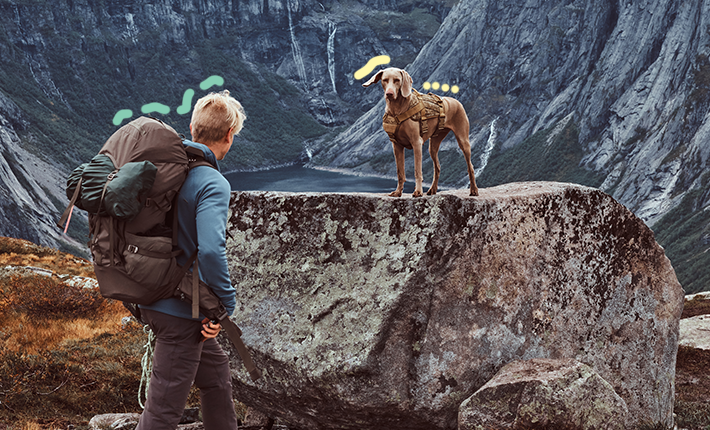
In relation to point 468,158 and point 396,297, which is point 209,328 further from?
point 468,158

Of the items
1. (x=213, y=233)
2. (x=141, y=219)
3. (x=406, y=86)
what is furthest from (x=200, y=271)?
(x=406, y=86)

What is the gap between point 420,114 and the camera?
24.5ft

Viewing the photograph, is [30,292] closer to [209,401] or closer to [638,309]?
[209,401]

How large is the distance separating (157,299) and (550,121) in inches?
7918

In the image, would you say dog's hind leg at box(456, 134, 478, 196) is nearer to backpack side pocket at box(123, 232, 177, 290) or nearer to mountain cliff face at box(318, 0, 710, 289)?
backpack side pocket at box(123, 232, 177, 290)

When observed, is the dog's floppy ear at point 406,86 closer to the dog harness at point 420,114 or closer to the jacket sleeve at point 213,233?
the dog harness at point 420,114

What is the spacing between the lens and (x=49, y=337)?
35.7ft

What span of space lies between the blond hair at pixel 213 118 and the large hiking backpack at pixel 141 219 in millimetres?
348

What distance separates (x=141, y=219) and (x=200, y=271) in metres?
0.57

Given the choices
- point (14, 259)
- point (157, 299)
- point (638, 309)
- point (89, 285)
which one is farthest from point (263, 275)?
point (14, 259)

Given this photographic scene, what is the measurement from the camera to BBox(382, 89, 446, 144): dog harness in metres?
7.41

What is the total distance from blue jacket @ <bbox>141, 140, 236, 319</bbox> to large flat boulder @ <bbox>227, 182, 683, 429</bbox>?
7.84ft

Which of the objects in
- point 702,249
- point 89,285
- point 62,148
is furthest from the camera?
point 62,148

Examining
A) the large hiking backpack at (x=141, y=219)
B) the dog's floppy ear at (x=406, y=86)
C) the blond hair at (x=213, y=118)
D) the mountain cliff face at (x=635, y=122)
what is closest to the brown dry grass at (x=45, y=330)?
the large hiking backpack at (x=141, y=219)
